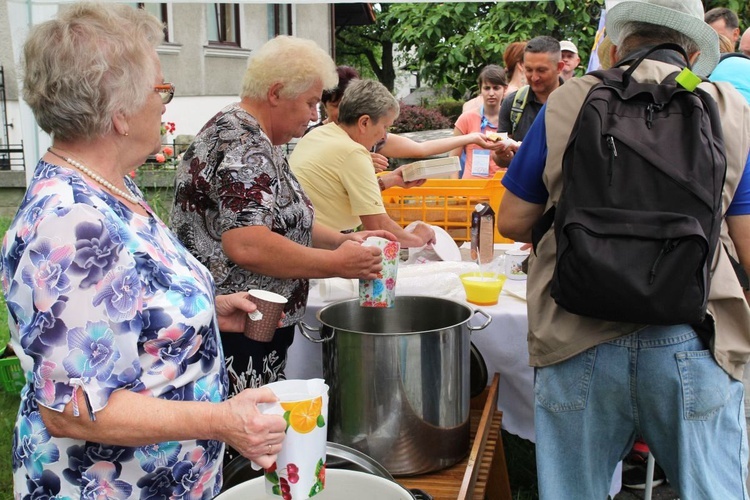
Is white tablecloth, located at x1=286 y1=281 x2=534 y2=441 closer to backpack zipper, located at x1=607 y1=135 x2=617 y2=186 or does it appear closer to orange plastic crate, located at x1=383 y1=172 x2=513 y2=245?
orange plastic crate, located at x1=383 y1=172 x2=513 y2=245

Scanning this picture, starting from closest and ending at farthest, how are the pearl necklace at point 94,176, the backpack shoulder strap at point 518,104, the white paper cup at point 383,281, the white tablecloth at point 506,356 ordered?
the pearl necklace at point 94,176, the white paper cup at point 383,281, the white tablecloth at point 506,356, the backpack shoulder strap at point 518,104

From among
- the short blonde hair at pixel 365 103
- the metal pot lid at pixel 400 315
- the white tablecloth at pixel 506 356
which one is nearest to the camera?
the metal pot lid at pixel 400 315

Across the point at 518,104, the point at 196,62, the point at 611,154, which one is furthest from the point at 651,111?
the point at 196,62

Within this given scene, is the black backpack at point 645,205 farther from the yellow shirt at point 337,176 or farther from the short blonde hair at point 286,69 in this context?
A: the yellow shirt at point 337,176

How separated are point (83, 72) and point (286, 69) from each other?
101 cm

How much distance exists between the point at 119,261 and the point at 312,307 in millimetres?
1512

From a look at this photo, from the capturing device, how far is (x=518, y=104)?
16.5ft

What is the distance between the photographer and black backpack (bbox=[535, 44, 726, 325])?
60.9 inches

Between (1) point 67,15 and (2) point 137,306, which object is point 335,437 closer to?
(2) point 137,306

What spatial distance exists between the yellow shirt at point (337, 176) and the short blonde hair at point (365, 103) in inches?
5.8

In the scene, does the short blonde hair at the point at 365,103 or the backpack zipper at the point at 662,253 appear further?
the short blonde hair at the point at 365,103

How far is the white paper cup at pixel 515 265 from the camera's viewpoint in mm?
3021

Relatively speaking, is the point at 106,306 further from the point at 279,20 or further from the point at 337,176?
the point at 279,20

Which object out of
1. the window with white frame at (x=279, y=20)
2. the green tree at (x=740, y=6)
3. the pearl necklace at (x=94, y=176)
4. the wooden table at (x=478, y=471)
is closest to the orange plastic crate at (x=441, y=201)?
the wooden table at (x=478, y=471)
